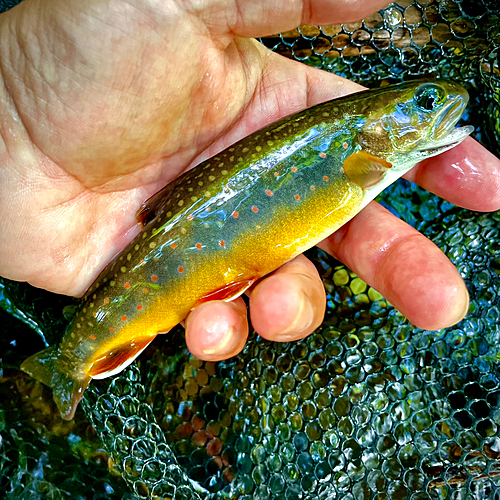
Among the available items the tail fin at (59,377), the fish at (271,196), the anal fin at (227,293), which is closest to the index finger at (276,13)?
the fish at (271,196)

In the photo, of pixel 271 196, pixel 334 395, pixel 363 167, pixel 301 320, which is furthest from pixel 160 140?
pixel 334 395

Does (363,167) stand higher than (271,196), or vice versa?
(271,196)

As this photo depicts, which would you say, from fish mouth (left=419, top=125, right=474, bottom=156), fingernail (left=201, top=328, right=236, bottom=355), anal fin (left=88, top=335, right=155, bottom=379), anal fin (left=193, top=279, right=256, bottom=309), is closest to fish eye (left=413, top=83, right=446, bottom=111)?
fish mouth (left=419, top=125, right=474, bottom=156)

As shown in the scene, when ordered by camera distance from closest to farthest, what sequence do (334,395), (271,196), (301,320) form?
(301,320) → (271,196) → (334,395)

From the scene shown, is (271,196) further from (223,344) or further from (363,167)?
(223,344)

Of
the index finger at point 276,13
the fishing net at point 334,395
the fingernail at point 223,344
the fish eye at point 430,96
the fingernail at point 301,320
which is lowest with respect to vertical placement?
the fishing net at point 334,395

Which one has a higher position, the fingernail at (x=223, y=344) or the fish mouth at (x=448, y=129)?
the fish mouth at (x=448, y=129)

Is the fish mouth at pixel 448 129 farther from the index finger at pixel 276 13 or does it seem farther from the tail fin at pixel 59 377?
the tail fin at pixel 59 377
